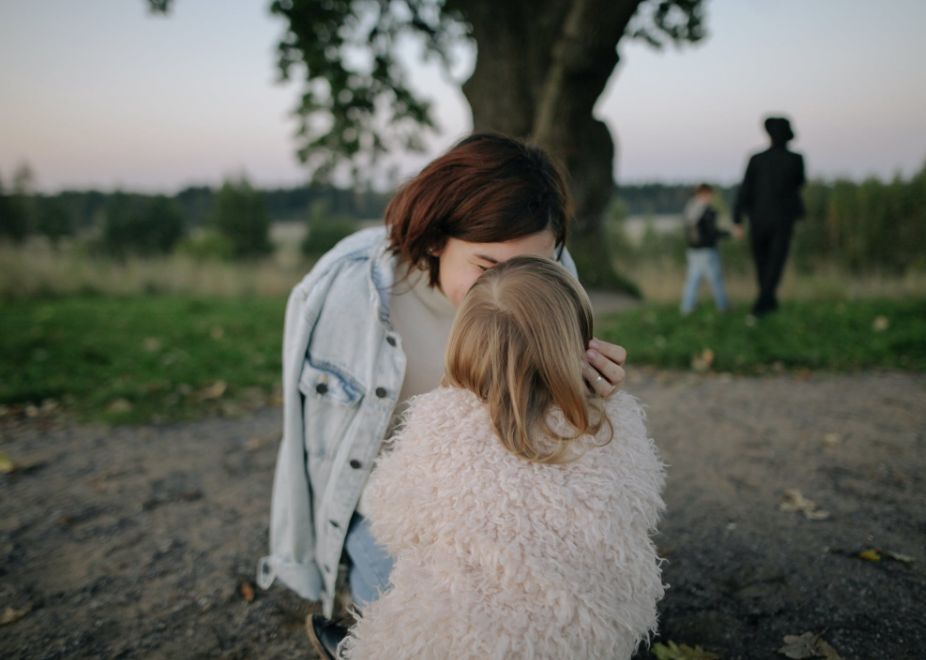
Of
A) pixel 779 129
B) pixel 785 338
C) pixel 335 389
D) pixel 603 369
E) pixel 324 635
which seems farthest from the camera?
pixel 779 129

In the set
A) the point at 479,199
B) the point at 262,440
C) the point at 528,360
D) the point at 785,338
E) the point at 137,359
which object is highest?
the point at 479,199

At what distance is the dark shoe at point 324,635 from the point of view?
172 cm

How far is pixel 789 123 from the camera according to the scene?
6.21m

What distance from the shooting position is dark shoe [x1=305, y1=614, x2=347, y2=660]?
172cm

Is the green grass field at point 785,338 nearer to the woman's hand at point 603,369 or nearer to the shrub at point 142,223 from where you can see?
the woman's hand at point 603,369

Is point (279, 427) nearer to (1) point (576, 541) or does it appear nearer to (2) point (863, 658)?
→ (1) point (576, 541)

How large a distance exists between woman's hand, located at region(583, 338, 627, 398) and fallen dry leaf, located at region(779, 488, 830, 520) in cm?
175

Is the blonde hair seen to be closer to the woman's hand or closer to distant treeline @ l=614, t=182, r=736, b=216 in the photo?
the woman's hand

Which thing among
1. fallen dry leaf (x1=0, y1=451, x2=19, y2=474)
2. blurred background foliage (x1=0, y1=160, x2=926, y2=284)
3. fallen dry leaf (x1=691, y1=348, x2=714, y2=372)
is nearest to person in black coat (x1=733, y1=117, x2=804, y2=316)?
fallen dry leaf (x1=691, y1=348, x2=714, y2=372)

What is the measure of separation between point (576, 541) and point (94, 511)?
110 inches

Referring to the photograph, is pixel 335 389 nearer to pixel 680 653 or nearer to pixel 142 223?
pixel 680 653

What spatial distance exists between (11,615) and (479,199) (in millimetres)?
2363

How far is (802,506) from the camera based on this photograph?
2682 mm

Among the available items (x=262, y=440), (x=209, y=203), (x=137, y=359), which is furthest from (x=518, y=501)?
(x=209, y=203)
